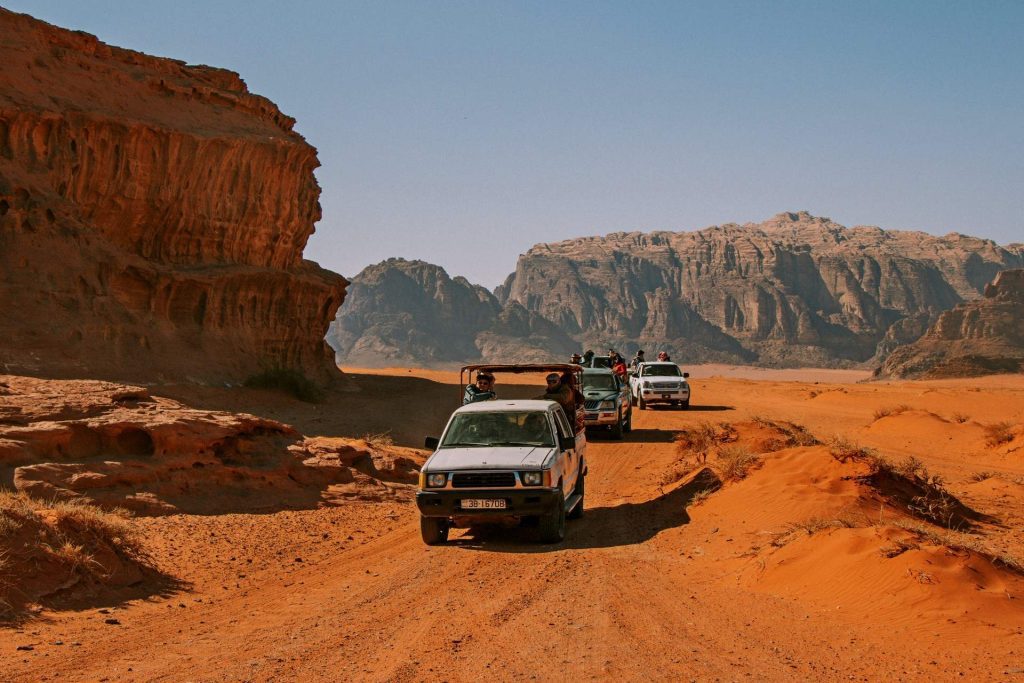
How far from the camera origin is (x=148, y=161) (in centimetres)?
2711

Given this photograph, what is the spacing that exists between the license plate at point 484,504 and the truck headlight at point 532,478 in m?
0.31

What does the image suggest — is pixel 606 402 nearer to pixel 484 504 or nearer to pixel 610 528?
pixel 610 528

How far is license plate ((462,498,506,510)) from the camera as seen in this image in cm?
1002

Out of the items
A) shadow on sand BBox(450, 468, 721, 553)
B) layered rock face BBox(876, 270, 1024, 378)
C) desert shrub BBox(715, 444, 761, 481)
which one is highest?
layered rock face BBox(876, 270, 1024, 378)

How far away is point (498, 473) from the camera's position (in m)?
10.1

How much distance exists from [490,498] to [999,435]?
15349mm

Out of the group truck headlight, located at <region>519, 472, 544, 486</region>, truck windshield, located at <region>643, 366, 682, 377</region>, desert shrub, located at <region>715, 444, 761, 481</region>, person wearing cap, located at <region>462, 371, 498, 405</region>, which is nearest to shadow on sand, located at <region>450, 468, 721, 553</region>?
desert shrub, located at <region>715, 444, 761, 481</region>

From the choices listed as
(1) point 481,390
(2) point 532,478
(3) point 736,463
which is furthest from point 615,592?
(1) point 481,390

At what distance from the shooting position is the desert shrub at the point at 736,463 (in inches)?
515

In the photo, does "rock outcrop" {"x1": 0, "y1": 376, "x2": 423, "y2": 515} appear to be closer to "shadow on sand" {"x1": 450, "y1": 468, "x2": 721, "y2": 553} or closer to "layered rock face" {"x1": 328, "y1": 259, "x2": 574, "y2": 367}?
"shadow on sand" {"x1": 450, "y1": 468, "x2": 721, "y2": 553}

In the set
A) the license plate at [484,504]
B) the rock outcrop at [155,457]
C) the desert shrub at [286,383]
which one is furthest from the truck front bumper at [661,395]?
the license plate at [484,504]

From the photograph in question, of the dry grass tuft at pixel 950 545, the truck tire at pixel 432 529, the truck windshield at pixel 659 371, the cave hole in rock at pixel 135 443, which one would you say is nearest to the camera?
the dry grass tuft at pixel 950 545

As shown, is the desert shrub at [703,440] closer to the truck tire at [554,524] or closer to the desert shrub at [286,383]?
the truck tire at [554,524]

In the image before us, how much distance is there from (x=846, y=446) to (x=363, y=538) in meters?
7.03
